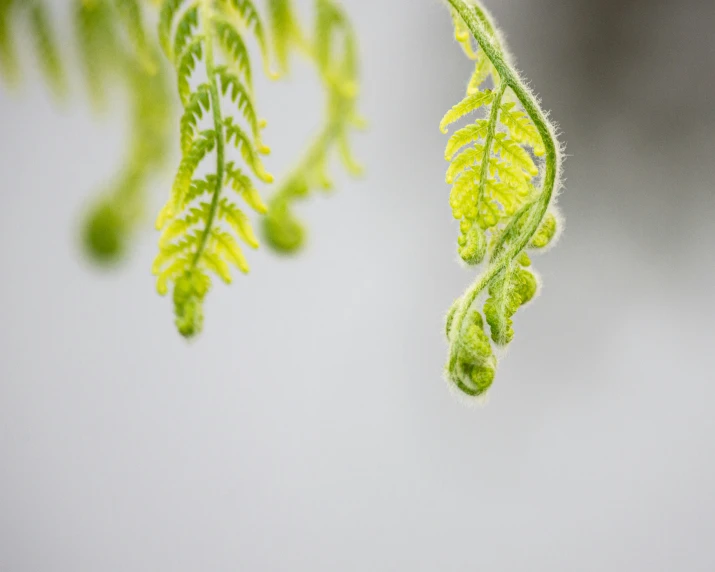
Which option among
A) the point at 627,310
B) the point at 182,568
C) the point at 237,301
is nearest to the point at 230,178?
the point at 237,301

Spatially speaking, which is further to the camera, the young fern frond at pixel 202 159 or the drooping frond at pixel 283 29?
the drooping frond at pixel 283 29

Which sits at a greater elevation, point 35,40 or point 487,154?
point 35,40

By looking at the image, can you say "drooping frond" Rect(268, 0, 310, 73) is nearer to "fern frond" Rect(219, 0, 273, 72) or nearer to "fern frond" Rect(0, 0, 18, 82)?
"fern frond" Rect(219, 0, 273, 72)

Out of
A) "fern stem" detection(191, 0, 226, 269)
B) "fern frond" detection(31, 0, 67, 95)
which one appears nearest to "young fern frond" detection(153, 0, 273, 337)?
"fern stem" detection(191, 0, 226, 269)

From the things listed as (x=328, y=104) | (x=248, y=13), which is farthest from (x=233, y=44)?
(x=328, y=104)

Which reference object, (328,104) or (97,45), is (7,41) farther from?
(328,104)

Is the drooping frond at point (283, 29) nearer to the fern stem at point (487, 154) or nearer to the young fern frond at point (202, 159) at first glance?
the young fern frond at point (202, 159)

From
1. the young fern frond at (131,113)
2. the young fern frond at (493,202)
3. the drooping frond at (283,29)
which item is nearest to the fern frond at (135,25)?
the young fern frond at (131,113)

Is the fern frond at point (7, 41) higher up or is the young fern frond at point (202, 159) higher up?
the fern frond at point (7, 41)
